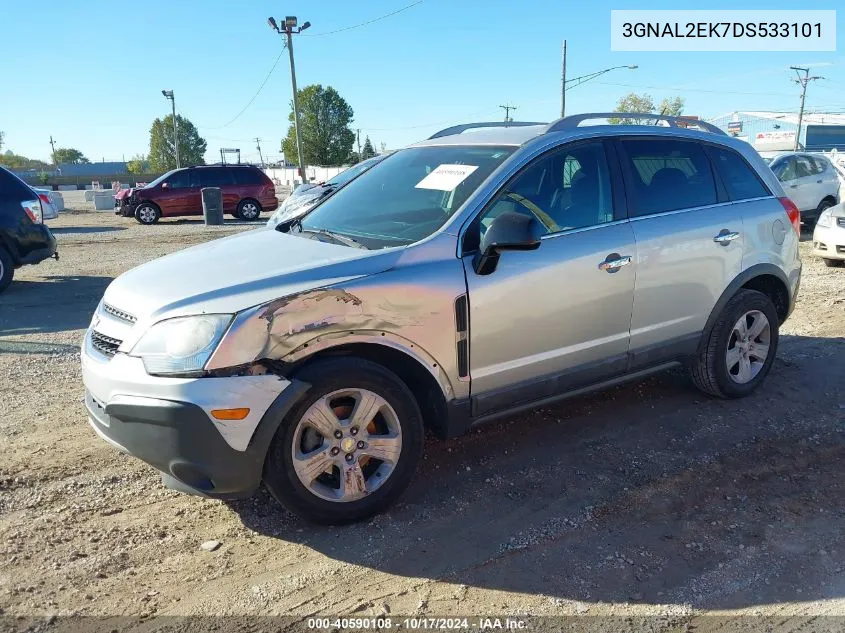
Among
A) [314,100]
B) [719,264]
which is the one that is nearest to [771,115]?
[314,100]

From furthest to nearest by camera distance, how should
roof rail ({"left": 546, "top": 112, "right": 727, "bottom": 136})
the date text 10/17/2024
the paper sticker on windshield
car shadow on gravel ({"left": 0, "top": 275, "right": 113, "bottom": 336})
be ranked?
1. car shadow on gravel ({"left": 0, "top": 275, "right": 113, "bottom": 336})
2. roof rail ({"left": 546, "top": 112, "right": 727, "bottom": 136})
3. the paper sticker on windshield
4. the date text 10/17/2024

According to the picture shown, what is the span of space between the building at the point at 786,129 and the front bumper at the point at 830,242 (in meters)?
68.3

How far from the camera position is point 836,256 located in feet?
33.3

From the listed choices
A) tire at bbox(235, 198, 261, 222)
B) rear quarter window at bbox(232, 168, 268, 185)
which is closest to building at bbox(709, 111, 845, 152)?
rear quarter window at bbox(232, 168, 268, 185)

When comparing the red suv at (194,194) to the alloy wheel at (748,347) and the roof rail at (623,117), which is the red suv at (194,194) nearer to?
the roof rail at (623,117)

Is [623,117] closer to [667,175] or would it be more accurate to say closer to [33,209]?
[667,175]

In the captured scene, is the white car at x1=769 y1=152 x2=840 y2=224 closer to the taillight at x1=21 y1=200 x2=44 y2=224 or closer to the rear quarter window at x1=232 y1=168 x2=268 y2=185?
the taillight at x1=21 y1=200 x2=44 y2=224

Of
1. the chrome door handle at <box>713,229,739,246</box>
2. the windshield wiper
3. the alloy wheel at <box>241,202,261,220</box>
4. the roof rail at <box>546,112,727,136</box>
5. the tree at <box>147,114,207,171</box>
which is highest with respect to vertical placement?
the tree at <box>147,114,207,171</box>

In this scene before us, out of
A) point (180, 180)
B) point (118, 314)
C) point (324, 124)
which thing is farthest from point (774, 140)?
point (118, 314)

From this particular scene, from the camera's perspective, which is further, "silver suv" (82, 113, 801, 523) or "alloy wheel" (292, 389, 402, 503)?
"alloy wheel" (292, 389, 402, 503)

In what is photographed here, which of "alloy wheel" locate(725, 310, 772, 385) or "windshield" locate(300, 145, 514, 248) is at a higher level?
"windshield" locate(300, 145, 514, 248)

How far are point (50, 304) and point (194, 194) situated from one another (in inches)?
526

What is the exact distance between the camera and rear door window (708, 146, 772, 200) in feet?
15.6

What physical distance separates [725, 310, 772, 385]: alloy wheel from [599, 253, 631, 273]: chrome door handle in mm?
1299
